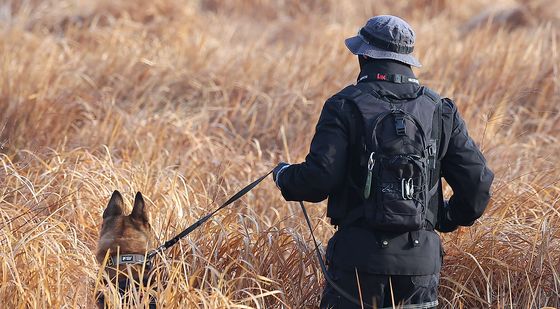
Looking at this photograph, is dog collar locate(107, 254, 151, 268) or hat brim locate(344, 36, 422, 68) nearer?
hat brim locate(344, 36, 422, 68)

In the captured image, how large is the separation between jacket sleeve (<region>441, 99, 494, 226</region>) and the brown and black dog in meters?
1.37

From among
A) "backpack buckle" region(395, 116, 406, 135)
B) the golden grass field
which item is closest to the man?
"backpack buckle" region(395, 116, 406, 135)

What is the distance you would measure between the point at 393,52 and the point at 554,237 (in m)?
1.60

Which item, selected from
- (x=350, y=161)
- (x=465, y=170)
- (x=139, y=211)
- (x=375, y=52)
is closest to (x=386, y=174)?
(x=350, y=161)

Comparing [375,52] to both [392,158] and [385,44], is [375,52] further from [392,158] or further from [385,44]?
[392,158]

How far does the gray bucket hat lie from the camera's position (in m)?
3.86

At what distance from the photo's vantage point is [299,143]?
749cm

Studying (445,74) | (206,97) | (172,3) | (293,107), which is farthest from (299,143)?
(172,3)

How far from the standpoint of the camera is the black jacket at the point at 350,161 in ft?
12.3

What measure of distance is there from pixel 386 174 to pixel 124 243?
1.29 meters

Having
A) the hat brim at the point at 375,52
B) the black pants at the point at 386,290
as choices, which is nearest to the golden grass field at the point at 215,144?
the black pants at the point at 386,290

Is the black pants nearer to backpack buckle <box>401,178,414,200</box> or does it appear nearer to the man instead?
the man

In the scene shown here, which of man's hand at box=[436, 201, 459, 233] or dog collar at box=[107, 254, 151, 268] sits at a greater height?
man's hand at box=[436, 201, 459, 233]

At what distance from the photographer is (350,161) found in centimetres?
385
